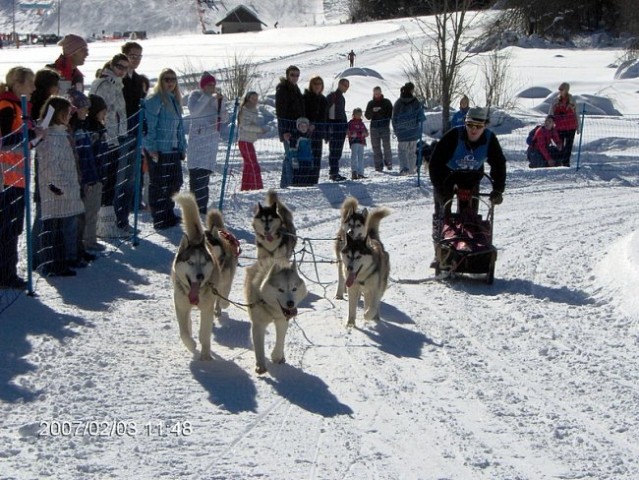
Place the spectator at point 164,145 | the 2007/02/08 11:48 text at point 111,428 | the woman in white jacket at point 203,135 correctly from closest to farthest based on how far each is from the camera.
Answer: the 2007/02/08 11:48 text at point 111,428 < the spectator at point 164,145 < the woman in white jacket at point 203,135

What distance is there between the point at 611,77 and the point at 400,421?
2761 cm

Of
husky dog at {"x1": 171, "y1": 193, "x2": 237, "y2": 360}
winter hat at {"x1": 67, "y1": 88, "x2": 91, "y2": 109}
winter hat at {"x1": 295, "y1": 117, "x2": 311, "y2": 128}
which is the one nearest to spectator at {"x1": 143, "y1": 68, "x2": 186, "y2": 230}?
winter hat at {"x1": 67, "y1": 88, "x2": 91, "y2": 109}

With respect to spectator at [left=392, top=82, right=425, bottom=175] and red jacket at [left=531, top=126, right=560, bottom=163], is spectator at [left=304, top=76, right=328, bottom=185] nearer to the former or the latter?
spectator at [left=392, top=82, right=425, bottom=175]

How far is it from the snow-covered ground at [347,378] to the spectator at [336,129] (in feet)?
11.2

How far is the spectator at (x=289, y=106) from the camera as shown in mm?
12305

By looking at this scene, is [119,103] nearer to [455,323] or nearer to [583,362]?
[455,323]

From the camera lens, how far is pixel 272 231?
7801 millimetres

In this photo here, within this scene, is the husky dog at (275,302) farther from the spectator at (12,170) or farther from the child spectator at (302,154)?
the child spectator at (302,154)

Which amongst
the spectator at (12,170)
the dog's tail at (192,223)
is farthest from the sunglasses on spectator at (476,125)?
the spectator at (12,170)

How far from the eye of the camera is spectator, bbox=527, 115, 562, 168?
15602 millimetres

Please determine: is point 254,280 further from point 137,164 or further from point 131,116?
point 131,116

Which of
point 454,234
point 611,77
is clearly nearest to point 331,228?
point 454,234

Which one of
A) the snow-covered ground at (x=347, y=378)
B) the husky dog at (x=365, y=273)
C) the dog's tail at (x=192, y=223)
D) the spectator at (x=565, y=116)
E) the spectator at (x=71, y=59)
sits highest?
the spectator at (x=71, y=59)

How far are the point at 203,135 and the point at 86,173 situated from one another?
2.48m
